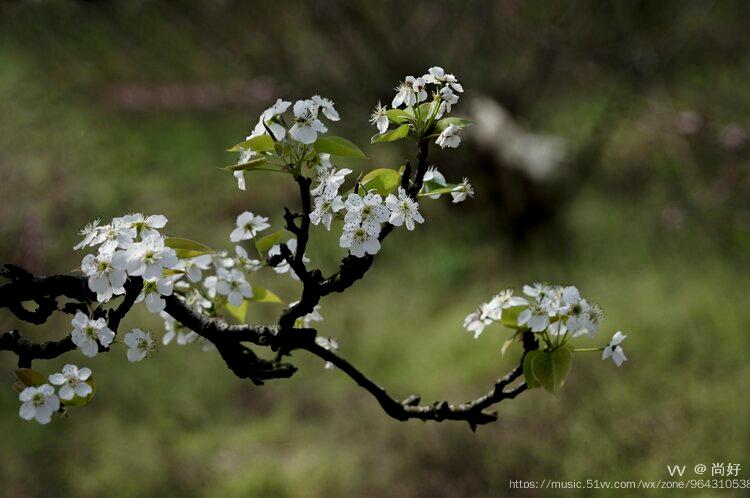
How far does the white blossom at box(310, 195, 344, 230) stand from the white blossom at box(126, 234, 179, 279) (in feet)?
0.51

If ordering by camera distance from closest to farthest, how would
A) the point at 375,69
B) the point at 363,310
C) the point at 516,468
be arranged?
the point at 516,468, the point at 363,310, the point at 375,69

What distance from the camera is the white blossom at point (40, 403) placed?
0.83 metres

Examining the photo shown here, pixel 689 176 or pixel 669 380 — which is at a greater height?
pixel 689 176

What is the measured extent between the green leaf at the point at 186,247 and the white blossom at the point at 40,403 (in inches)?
8.3

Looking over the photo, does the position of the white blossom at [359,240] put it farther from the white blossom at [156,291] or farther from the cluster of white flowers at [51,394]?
the cluster of white flowers at [51,394]

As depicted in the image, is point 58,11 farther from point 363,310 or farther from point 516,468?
point 516,468

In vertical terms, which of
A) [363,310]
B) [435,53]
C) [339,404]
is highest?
[435,53]

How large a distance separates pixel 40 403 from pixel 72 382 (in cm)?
4

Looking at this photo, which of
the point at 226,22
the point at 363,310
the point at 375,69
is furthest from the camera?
the point at 226,22

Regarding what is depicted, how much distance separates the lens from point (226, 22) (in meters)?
5.83

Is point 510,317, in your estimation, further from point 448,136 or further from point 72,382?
point 72,382

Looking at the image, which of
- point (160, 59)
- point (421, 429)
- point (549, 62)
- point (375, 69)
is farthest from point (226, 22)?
point (421, 429)

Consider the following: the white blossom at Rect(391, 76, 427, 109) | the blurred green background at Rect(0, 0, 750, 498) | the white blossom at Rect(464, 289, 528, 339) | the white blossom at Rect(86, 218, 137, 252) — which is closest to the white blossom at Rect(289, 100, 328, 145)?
the white blossom at Rect(391, 76, 427, 109)

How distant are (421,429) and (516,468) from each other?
405mm
